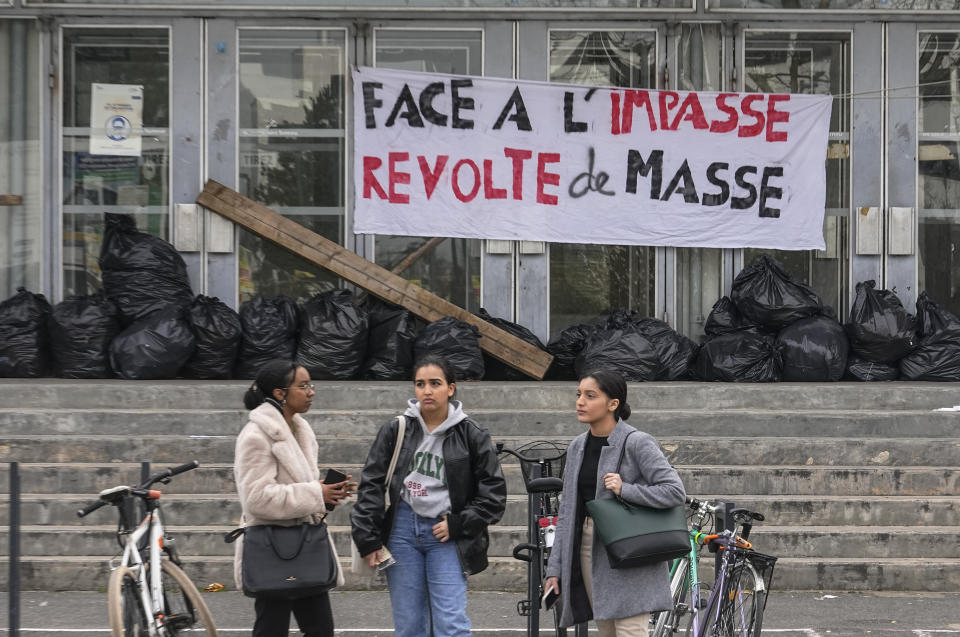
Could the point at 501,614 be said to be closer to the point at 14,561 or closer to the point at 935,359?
the point at 14,561

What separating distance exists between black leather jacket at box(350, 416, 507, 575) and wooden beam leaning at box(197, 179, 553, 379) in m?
6.37

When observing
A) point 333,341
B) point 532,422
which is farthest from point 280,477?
point 333,341

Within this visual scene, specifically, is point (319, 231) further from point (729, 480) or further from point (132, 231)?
point (729, 480)

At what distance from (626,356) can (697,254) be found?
187 cm

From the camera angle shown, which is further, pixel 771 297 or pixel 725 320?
→ pixel 725 320

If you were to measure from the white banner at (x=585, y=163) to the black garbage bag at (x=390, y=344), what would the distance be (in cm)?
97

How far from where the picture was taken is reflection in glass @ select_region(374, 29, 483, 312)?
12719 millimetres

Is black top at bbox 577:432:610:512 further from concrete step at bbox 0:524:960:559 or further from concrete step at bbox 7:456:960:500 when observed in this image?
concrete step at bbox 7:456:960:500

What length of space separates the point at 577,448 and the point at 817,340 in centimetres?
695

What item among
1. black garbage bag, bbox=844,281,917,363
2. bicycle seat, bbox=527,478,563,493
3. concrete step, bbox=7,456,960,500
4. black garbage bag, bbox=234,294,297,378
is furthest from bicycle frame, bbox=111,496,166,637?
black garbage bag, bbox=844,281,917,363

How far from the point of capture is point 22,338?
1169 centimetres

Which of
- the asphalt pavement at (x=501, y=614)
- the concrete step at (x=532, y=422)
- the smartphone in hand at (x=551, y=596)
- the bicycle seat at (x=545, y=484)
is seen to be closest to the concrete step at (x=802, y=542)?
the asphalt pavement at (x=501, y=614)

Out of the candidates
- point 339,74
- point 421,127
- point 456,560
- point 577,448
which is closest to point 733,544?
point 577,448

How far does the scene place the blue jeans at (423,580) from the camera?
5410 mm
